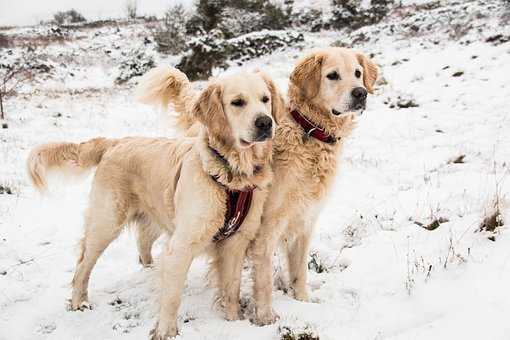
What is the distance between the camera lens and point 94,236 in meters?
3.62

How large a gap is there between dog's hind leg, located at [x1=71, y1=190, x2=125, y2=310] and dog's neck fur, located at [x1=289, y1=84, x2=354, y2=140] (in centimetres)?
173

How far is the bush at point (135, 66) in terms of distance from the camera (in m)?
19.5

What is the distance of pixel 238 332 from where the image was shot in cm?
300

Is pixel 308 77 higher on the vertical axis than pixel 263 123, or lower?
higher

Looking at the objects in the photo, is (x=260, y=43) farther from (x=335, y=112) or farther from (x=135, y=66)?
(x=335, y=112)

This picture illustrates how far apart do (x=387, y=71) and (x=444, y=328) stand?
35.3 feet

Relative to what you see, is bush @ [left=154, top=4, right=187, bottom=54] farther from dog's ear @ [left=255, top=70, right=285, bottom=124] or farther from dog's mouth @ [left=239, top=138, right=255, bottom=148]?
dog's mouth @ [left=239, top=138, right=255, bottom=148]

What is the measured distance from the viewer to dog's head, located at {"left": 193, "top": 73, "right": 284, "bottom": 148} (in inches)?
112

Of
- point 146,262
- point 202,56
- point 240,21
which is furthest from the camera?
point 240,21

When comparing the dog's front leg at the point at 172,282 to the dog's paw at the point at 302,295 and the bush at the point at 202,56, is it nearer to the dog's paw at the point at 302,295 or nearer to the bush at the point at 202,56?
the dog's paw at the point at 302,295

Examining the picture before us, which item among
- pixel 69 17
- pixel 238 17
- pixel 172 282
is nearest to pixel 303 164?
pixel 172 282

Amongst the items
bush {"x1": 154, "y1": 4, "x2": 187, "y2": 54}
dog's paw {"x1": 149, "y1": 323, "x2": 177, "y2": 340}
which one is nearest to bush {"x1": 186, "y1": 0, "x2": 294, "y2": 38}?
bush {"x1": 154, "y1": 4, "x2": 187, "y2": 54}

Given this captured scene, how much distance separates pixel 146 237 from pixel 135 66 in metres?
17.2

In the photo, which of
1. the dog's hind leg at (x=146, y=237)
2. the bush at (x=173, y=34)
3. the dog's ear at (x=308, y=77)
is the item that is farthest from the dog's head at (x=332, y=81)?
the bush at (x=173, y=34)
